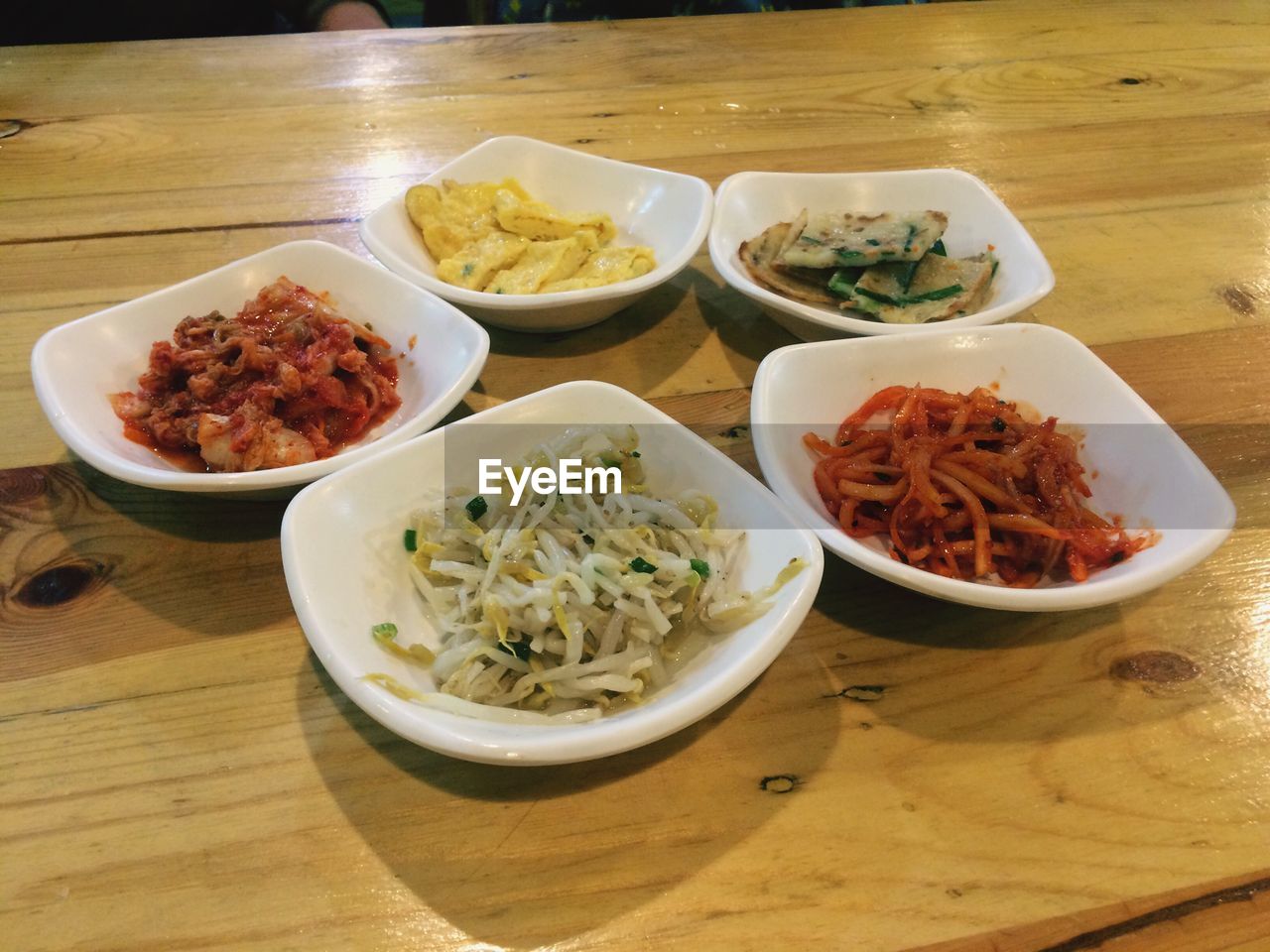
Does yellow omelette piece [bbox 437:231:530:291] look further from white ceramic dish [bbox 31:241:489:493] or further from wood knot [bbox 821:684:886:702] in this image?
wood knot [bbox 821:684:886:702]

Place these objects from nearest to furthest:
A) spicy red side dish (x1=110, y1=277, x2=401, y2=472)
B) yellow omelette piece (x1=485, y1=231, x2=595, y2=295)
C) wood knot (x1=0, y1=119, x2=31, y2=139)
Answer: spicy red side dish (x1=110, y1=277, x2=401, y2=472), yellow omelette piece (x1=485, y1=231, x2=595, y2=295), wood knot (x1=0, y1=119, x2=31, y2=139)

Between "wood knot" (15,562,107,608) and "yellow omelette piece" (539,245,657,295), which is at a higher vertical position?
"yellow omelette piece" (539,245,657,295)

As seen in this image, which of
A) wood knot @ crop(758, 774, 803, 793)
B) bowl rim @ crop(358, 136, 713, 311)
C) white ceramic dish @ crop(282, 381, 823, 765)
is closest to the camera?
white ceramic dish @ crop(282, 381, 823, 765)

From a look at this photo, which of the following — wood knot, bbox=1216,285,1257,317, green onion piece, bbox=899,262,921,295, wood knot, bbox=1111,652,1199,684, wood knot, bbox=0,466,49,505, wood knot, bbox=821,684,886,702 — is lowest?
wood knot, bbox=821,684,886,702

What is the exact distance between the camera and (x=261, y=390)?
1.53 meters

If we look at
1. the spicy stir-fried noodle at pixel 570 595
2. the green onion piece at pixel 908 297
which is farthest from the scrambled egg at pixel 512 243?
the spicy stir-fried noodle at pixel 570 595

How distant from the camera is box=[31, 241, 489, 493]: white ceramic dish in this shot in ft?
4.48

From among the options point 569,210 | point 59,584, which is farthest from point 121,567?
point 569,210

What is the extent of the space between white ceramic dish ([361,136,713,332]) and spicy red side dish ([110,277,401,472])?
0.25m

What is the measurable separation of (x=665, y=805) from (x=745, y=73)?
8.32ft

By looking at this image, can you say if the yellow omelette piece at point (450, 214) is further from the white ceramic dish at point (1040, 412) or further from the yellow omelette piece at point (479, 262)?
the white ceramic dish at point (1040, 412)

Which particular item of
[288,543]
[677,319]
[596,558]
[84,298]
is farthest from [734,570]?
[84,298]

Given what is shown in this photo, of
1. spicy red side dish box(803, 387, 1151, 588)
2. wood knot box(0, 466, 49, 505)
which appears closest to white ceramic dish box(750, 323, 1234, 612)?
spicy red side dish box(803, 387, 1151, 588)

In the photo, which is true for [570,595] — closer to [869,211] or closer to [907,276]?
[907,276]
